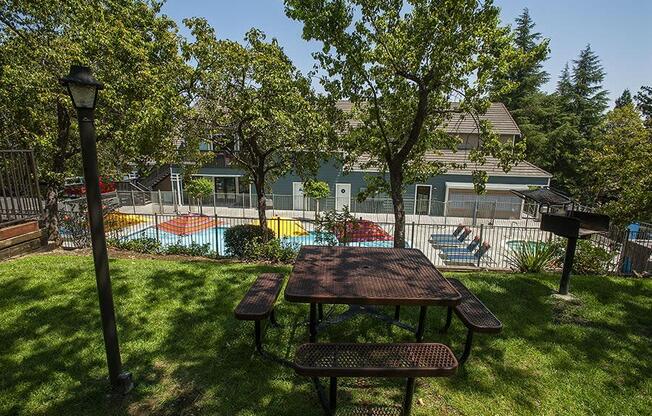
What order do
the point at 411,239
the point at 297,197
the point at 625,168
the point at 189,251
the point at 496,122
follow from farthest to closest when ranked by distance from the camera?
the point at 496,122
the point at 297,197
the point at 625,168
the point at 411,239
the point at 189,251

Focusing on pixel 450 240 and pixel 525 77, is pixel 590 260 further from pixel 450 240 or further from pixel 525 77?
pixel 525 77

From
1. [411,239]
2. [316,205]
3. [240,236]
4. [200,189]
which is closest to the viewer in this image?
[240,236]

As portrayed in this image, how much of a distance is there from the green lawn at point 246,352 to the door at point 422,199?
56.1 ft

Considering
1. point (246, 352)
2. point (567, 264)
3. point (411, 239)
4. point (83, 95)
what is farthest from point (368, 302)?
point (411, 239)

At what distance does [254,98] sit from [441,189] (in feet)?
57.3

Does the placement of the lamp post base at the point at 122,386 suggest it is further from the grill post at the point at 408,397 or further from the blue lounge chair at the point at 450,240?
the blue lounge chair at the point at 450,240

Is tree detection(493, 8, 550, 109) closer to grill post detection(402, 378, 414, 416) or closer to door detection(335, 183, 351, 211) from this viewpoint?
door detection(335, 183, 351, 211)

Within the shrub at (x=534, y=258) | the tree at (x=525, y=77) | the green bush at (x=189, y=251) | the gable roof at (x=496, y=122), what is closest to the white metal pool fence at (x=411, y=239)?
the shrub at (x=534, y=258)

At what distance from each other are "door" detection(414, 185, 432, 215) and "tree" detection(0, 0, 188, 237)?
1680 cm

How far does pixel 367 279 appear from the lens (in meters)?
3.47

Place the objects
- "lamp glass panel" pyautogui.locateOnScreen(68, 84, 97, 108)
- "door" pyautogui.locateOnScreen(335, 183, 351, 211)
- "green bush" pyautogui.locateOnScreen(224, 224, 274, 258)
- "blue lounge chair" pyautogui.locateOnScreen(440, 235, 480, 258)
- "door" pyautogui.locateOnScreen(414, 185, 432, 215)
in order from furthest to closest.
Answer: "door" pyautogui.locateOnScreen(335, 183, 351, 211) → "door" pyautogui.locateOnScreen(414, 185, 432, 215) → "blue lounge chair" pyautogui.locateOnScreen(440, 235, 480, 258) → "green bush" pyautogui.locateOnScreen(224, 224, 274, 258) → "lamp glass panel" pyautogui.locateOnScreen(68, 84, 97, 108)

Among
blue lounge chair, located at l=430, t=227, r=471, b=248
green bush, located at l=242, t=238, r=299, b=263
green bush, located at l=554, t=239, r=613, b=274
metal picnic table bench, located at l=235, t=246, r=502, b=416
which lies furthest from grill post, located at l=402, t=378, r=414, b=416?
blue lounge chair, located at l=430, t=227, r=471, b=248

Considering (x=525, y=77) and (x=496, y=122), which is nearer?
(x=496, y=122)

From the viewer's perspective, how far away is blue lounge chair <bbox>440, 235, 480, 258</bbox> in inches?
557
